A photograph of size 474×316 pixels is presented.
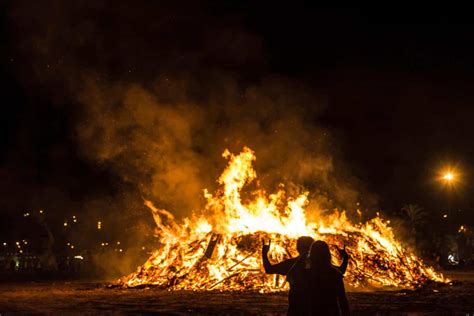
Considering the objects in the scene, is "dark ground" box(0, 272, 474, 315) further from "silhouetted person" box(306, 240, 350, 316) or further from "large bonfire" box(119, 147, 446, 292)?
"silhouetted person" box(306, 240, 350, 316)

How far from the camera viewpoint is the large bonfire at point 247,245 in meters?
21.1

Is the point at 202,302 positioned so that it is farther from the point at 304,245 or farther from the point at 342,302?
the point at 342,302

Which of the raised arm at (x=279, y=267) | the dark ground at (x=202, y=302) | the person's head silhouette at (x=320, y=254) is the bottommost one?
the dark ground at (x=202, y=302)

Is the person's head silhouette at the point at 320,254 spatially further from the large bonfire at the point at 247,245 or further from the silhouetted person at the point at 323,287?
the large bonfire at the point at 247,245

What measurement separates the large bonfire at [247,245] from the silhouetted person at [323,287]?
45.0 feet

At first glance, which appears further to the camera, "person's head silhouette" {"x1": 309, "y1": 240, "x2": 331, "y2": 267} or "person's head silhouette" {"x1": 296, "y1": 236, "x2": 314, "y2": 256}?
"person's head silhouette" {"x1": 296, "y1": 236, "x2": 314, "y2": 256}

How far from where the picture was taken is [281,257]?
845 inches

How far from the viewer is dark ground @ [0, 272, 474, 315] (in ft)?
46.2

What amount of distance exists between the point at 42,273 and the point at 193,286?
16750 millimetres

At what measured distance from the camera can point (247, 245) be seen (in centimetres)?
2205

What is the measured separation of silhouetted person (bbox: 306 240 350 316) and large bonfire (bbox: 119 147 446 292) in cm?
1371

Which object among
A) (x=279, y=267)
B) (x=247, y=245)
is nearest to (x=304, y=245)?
(x=279, y=267)

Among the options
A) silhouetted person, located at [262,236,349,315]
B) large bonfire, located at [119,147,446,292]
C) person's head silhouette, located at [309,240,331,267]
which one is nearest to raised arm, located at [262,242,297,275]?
silhouetted person, located at [262,236,349,315]

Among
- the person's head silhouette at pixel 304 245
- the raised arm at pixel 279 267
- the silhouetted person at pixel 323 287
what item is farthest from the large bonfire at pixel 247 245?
the silhouetted person at pixel 323 287
